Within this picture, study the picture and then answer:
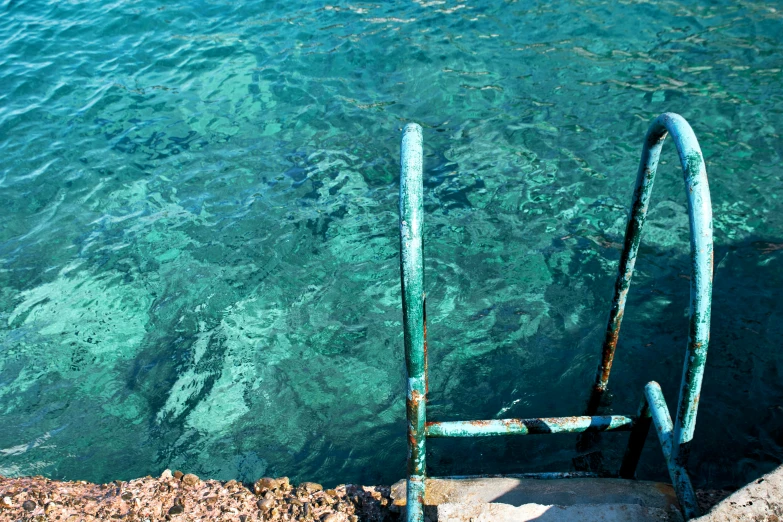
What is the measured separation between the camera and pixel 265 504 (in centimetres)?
259

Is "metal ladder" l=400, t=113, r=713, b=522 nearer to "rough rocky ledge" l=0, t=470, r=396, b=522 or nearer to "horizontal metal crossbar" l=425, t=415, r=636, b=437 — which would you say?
"horizontal metal crossbar" l=425, t=415, r=636, b=437

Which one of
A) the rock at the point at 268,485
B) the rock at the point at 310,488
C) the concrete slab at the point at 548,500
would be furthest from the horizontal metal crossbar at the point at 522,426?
the rock at the point at 268,485

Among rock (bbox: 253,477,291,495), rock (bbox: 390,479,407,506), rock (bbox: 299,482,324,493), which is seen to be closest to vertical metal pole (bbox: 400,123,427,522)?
rock (bbox: 390,479,407,506)

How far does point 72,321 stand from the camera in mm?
4426

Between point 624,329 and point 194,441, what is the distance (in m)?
2.71

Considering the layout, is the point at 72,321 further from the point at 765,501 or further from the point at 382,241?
the point at 765,501

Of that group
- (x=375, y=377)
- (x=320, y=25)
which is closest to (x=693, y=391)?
(x=375, y=377)

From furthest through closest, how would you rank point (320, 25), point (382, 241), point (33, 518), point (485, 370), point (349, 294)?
point (320, 25) → point (382, 241) → point (349, 294) → point (485, 370) → point (33, 518)

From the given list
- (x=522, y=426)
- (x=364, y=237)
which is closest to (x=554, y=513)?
(x=522, y=426)

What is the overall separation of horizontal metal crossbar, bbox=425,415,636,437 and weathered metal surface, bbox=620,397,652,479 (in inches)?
1.7

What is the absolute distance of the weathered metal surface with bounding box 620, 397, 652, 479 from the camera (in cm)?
233

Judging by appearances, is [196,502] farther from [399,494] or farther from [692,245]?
[692,245]

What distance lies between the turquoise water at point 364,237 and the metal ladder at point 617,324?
0.98 metres

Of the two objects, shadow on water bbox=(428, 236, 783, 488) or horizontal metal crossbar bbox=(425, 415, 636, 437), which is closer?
horizontal metal crossbar bbox=(425, 415, 636, 437)
